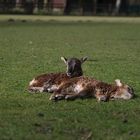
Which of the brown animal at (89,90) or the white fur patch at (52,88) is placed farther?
the white fur patch at (52,88)

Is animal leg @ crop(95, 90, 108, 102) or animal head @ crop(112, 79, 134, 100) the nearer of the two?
animal leg @ crop(95, 90, 108, 102)

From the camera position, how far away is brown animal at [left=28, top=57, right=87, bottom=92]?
10.3 m

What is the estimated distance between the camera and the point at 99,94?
32.3 ft

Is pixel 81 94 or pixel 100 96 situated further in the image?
pixel 81 94

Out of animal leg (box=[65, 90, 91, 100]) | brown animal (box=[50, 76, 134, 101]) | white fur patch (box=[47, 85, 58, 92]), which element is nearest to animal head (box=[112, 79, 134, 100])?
brown animal (box=[50, 76, 134, 101])

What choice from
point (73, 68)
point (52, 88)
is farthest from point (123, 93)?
point (52, 88)

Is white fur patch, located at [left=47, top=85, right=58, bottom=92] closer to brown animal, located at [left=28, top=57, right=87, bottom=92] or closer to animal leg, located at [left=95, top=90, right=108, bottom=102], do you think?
brown animal, located at [left=28, top=57, right=87, bottom=92]

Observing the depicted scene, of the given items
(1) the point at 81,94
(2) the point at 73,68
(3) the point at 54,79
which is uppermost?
(2) the point at 73,68

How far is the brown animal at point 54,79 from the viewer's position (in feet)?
33.7

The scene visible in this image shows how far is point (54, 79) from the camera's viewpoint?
10320 millimetres

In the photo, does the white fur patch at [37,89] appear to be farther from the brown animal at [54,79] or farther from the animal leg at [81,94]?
the animal leg at [81,94]

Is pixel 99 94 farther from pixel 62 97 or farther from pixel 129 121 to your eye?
pixel 129 121

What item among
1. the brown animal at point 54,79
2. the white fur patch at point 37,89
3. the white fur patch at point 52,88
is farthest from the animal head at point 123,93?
the white fur patch at point 37,89

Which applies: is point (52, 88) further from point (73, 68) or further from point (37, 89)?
point (73, 68)
